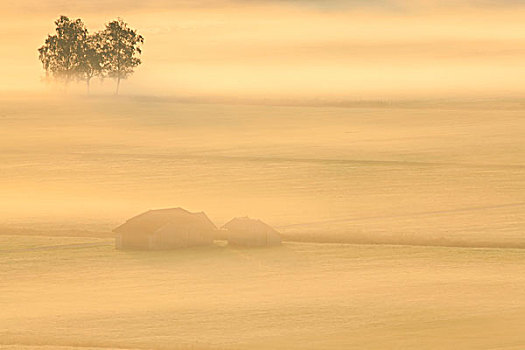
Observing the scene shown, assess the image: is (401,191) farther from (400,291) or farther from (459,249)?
(400,291)

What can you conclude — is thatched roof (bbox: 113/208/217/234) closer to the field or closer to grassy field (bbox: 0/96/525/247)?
the field

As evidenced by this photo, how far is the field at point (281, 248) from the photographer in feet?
110

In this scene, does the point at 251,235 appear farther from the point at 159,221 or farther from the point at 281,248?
the point at 159,221

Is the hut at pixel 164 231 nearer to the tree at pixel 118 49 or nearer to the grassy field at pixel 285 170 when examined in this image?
the grassy field at pixel 285 170

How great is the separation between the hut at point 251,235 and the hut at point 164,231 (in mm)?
1111

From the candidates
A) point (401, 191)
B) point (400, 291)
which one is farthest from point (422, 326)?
point (401, 191)

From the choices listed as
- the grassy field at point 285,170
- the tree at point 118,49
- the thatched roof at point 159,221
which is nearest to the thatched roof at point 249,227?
the thatched roof at point 159,221

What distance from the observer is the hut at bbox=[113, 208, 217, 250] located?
4919 cm

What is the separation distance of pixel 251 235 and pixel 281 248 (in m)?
1.49

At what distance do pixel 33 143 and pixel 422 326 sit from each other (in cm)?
8609

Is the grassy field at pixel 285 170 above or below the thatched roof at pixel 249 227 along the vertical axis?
above

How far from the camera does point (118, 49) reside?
198 metres

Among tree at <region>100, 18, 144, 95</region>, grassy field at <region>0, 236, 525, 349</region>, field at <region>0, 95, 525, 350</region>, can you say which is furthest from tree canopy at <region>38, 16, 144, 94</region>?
grassy field at <region>0, 236, 525, 349</region>

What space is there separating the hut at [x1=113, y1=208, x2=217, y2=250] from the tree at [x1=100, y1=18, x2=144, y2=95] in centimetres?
15019
